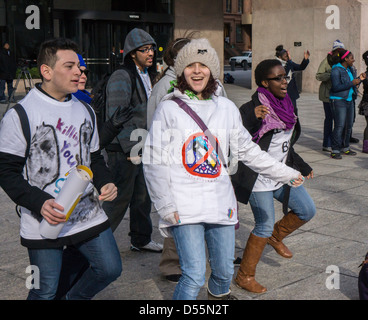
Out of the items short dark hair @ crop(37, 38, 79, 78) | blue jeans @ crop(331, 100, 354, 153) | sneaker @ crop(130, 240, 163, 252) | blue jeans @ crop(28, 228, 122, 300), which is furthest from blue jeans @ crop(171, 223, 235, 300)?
blue jeans @ crop(331, 100, 354, 153)

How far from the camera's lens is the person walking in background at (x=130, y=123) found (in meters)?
5.09

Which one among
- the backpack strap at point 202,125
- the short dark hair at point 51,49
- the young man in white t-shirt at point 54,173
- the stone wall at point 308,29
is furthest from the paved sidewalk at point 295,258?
the stone wall at point 308,29

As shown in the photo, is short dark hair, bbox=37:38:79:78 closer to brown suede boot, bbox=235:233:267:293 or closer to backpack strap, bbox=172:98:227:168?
backpack strap, bbox=172:98:227:168

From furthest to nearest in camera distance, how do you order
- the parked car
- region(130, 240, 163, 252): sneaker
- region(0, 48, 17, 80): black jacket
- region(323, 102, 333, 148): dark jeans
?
the parked car → region(0, 48, 17, 80): black jacket → region(323, 102, 333, 148): dark jeans → region(130, 240, 163, 252): sneaker

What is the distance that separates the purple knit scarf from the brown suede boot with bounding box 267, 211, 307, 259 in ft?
2.38

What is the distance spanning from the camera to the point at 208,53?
3.47 metres

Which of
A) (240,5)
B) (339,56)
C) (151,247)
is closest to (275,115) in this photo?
(151,247)

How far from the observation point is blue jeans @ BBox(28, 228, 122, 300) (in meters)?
3.08

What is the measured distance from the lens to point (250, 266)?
4.43m

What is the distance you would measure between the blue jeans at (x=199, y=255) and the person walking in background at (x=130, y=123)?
186 cm

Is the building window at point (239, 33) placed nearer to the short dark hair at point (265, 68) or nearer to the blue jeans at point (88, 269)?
the short dark hair at point (265, 68)
